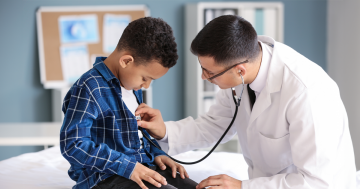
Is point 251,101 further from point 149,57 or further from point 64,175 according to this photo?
point 64,175

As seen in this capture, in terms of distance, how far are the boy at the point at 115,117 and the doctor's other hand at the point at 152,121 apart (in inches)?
3.9

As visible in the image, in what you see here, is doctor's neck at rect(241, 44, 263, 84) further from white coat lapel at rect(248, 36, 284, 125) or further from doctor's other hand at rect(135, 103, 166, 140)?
doctor's other hand at rect(135, 103, 166, 140)

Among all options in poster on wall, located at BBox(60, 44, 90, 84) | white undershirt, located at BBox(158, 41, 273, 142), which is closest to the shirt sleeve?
white undershirt, located at BBox(158, 41, 273, 142)

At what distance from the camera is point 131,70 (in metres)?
1.13

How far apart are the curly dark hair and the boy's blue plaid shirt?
4.8 inches

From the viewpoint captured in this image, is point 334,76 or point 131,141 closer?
point 131,141

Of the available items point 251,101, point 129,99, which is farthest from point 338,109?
point 129,99

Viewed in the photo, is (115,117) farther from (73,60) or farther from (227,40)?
(73,60)

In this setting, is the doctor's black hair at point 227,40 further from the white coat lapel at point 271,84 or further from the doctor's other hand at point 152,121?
the doctor's other hand at point 152,121

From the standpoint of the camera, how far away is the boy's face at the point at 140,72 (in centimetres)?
112

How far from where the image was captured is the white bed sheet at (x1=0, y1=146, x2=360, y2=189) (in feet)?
4.55

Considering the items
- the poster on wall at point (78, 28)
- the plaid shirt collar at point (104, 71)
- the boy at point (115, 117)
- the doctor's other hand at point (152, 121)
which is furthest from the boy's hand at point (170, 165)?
the poster on wall at point (78, 28)

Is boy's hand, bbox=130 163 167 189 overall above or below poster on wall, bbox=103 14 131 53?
below

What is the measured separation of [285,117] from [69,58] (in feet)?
8.48
